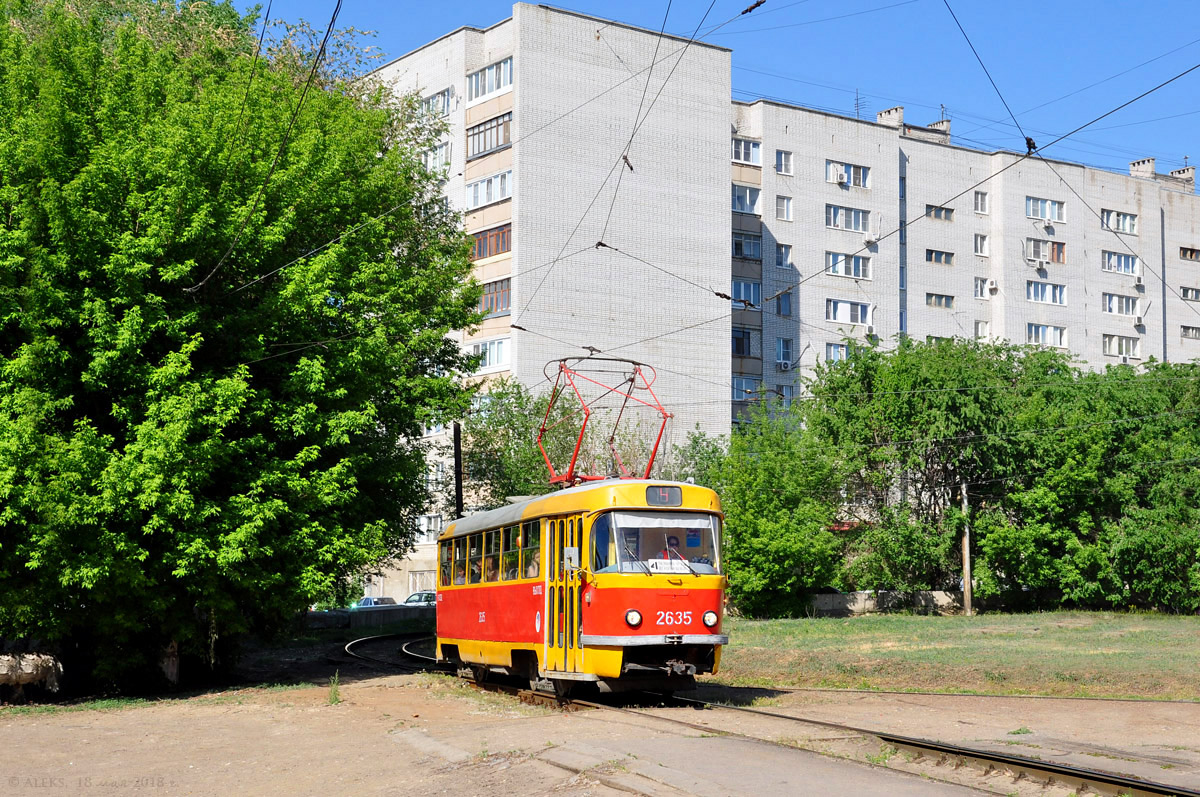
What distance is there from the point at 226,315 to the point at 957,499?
32.2 metres

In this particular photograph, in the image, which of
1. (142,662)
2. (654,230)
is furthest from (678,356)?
(142,662)

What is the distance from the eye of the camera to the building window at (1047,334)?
69125mm

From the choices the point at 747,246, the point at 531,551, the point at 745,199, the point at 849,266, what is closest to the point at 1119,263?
the point at 849,266

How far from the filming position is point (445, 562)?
A: 23.8 m

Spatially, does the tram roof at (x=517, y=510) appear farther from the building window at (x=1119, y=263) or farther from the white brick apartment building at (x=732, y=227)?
the building window at (x=1119, y=263)

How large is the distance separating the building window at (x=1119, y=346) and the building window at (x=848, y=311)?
1861 cm

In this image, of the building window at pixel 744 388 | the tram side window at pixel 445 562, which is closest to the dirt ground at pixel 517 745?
the tram side window at pixel 445 562

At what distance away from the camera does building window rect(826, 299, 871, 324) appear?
62.1 meters

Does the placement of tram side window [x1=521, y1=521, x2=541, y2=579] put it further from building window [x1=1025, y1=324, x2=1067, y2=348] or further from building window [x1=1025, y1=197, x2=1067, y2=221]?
building window [x1=1025, y1=197, x2=1067, y2=221]

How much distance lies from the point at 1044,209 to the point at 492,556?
192 feet

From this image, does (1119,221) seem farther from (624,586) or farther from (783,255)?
(624,586)

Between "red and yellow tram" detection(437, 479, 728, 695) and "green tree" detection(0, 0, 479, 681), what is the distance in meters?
5.85

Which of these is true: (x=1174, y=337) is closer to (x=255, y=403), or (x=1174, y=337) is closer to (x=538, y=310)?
(x=538, y=310)

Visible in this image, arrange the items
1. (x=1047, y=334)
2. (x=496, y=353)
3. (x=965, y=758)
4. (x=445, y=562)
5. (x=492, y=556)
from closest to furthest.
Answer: (x=965, y=758) < (x=492, y=556) < (x=445, y=562) < (x=496, y=353) < (x=1047, y=334)
